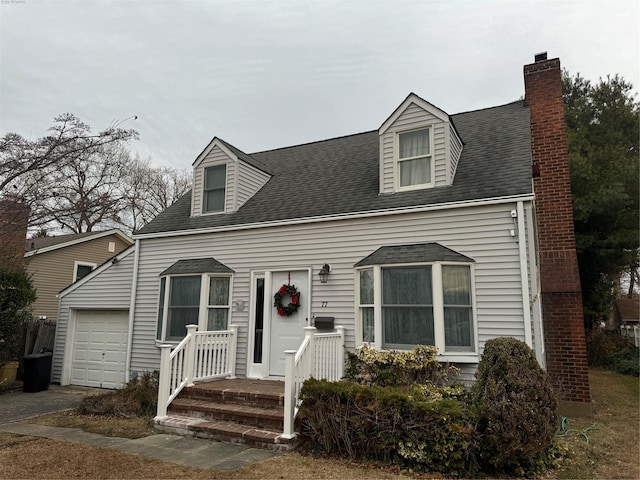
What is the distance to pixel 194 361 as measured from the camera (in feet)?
26.2

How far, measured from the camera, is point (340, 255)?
8.70 m

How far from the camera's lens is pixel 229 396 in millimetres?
7301

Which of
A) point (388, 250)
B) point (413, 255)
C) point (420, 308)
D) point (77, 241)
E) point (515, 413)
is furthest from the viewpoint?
point (77, 241)

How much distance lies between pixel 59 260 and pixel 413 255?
55.5 feet

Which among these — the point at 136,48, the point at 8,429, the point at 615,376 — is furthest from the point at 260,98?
the point at 615,376

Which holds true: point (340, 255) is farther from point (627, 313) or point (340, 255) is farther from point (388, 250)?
point (627, 313)

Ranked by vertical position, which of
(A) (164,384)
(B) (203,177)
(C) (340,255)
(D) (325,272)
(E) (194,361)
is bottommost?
(A) (164,384)

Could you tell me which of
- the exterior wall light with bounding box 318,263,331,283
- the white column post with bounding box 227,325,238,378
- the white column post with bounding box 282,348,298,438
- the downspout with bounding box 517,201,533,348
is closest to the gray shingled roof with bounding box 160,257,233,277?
the white column post with bounding box 227,325,238,378

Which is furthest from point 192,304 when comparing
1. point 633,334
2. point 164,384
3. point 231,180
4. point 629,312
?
point 629,312

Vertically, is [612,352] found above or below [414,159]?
below

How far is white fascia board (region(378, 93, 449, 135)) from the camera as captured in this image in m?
8.52

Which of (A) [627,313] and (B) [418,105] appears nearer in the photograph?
(B) [418,105]

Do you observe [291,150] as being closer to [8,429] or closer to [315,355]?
[315,355]

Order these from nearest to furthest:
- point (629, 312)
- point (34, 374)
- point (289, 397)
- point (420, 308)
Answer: point (289, 397)
point (420, 308)
point (34, 374)
point (629, 312)
